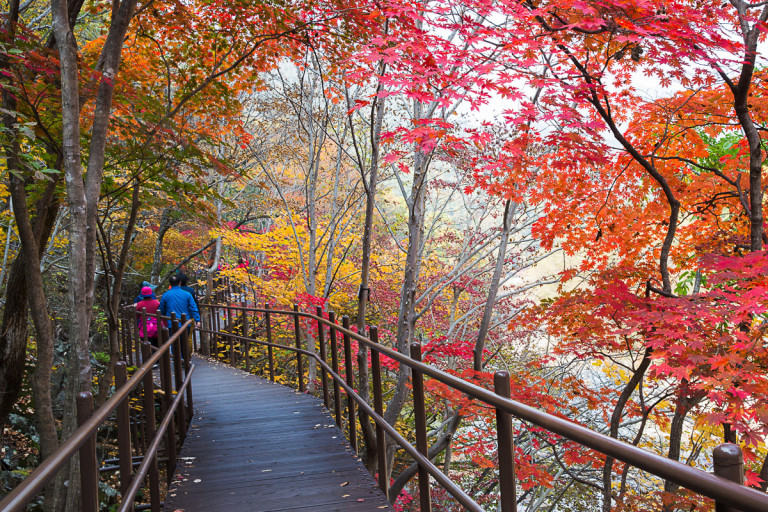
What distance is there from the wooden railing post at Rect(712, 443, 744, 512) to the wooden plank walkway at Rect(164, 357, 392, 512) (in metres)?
2.84

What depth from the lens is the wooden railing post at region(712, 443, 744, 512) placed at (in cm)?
106

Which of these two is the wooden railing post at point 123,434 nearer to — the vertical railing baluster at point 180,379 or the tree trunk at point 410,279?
the vertical railing baluster at point 180,379

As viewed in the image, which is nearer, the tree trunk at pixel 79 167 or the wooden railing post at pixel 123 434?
the wooden railing post at pixel 123 434

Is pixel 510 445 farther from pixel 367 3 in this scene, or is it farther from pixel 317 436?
pixel 367 3

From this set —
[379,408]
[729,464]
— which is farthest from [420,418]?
[729,464]

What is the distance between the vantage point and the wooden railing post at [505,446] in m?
2.02

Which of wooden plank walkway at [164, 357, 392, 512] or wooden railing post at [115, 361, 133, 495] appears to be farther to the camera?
wooden plank walkway at [164, 357, 392, 512]

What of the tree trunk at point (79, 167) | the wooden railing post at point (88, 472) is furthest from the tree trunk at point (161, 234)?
the wooden railing post at point (88, 472)

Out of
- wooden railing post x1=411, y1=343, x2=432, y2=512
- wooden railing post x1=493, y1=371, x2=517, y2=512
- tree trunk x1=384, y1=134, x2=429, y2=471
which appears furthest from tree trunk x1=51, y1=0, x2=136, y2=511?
tree trunk x1=384, y1=134, x2=429, y2=471

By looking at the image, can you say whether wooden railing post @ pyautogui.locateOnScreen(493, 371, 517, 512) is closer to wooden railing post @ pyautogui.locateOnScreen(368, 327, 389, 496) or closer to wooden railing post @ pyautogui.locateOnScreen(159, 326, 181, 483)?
wooden railing post @ pyautogui.locateOnScreen(368, 327, 389, 496)

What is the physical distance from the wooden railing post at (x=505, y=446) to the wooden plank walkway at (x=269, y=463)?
1691 mm

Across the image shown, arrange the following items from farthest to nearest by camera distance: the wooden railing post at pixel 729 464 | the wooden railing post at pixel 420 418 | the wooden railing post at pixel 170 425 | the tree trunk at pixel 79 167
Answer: the tree trunk at pixel 79 167, the wooden railing post at pixel 170 425, the wooden railing post at pixel 420 418, the wooden railing post at pixel 729 464

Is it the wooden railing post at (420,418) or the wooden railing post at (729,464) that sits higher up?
the wooden railing post at (729,464)

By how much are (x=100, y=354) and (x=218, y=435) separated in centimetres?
751
